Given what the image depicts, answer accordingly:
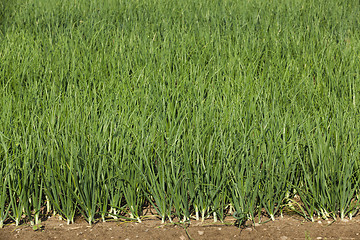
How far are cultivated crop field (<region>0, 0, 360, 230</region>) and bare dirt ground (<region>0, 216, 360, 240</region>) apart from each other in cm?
4

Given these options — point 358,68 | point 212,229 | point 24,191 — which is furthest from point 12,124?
point 358,68

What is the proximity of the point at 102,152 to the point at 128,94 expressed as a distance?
67cm

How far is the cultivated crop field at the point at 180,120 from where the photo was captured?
1.76 m

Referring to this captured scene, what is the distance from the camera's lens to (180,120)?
2.27 metres

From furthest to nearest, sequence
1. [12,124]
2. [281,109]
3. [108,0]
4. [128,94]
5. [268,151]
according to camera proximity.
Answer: [108,0] → [128,94] → [281,109] → [12,124] → [268,151]

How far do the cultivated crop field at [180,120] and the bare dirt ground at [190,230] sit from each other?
0.14ft

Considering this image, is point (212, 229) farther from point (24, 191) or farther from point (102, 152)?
point (24, 191)

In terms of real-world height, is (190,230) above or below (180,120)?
below

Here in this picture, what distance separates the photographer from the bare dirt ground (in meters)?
1.67

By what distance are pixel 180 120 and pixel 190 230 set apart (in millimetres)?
739

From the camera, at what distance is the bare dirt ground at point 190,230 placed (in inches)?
65.8

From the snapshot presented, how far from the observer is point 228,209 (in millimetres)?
1895

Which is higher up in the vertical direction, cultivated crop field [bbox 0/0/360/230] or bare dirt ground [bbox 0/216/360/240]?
cultivated crop field [bbox 0/0/360/230]

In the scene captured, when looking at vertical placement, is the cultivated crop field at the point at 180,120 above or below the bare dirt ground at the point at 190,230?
above
